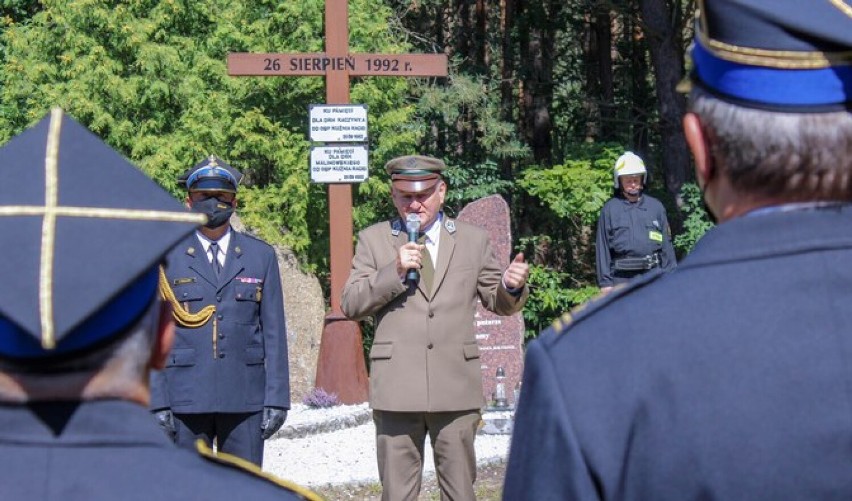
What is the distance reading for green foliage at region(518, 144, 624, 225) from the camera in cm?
1720

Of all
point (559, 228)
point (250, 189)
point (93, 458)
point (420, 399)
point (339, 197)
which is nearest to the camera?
point (93, 458)

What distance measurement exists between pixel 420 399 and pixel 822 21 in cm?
449

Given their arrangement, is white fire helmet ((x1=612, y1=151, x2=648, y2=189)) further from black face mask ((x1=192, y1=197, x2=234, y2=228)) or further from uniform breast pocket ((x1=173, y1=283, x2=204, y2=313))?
uniform breast pocket ((x1=173, y1=283, x2=204, y2=313))

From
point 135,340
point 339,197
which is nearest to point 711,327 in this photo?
point 135,340

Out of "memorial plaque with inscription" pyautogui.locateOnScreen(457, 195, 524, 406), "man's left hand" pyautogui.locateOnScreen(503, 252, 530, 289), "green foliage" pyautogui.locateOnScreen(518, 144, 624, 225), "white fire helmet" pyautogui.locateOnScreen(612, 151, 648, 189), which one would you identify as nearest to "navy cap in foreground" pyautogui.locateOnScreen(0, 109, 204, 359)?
"man's left hand" pyautogui.locateOnScreen(503, 252, 530, 289)

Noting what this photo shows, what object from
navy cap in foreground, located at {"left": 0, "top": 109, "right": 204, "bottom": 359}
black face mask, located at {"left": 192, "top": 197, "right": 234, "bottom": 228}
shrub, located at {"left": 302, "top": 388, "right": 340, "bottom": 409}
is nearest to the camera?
navy cap in foreground, located at {"left": 0, "top": 109, "right": 204, "bottom": 359}

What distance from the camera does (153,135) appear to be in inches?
671

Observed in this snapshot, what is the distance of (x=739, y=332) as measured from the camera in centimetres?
182

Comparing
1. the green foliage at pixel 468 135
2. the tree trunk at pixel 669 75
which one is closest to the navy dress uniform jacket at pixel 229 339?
the green foliage at pixel 468 135

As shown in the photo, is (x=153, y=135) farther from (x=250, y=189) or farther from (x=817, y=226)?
(x=817, y=226)

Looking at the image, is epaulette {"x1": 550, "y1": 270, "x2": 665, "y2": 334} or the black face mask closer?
epaulette {"x1": 550, "y1": 270, "x2": 665, "y2": 334}

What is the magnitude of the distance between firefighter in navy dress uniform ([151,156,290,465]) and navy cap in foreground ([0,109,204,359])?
14.4ft

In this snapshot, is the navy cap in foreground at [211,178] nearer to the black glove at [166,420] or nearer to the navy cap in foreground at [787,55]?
the black glove at [166,420]

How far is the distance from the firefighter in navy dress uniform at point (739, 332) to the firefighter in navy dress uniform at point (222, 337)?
4.52 m
